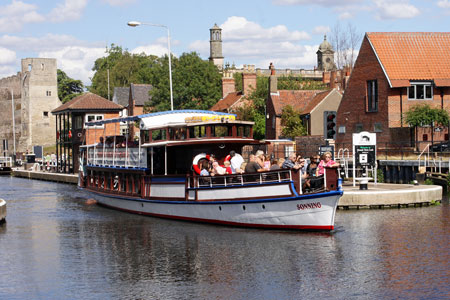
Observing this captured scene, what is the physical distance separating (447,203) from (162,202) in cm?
1325

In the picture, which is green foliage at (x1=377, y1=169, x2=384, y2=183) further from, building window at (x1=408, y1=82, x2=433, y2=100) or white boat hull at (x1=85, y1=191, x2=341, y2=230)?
white boat hull at (x1=85, y1=191, x2=341, y2=230)

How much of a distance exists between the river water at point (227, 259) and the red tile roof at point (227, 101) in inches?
1861

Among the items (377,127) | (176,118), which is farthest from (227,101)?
(176,118)

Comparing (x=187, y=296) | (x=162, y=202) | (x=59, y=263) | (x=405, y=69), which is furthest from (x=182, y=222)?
(x=405, y=69)

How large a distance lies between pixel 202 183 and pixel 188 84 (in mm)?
53183

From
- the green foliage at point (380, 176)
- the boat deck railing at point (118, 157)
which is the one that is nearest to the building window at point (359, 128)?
the green foliage at point (380, 176)

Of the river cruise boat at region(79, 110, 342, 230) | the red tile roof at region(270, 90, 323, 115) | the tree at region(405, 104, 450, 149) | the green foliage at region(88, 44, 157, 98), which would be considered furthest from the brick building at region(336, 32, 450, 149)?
the green foliage at region(88, 44, 157, 98)

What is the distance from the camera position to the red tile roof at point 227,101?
249 feet

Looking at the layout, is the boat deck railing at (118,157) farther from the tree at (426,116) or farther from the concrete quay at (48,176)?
the tree at (426,116)

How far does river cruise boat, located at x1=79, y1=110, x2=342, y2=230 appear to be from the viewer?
2328cm

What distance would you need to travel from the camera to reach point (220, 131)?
1083 inches

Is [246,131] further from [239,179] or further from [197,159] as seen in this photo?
[239,179]

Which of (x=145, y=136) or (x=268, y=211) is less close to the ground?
Result: (x=145, y=136)

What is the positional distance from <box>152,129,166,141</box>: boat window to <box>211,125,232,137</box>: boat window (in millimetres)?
2255
